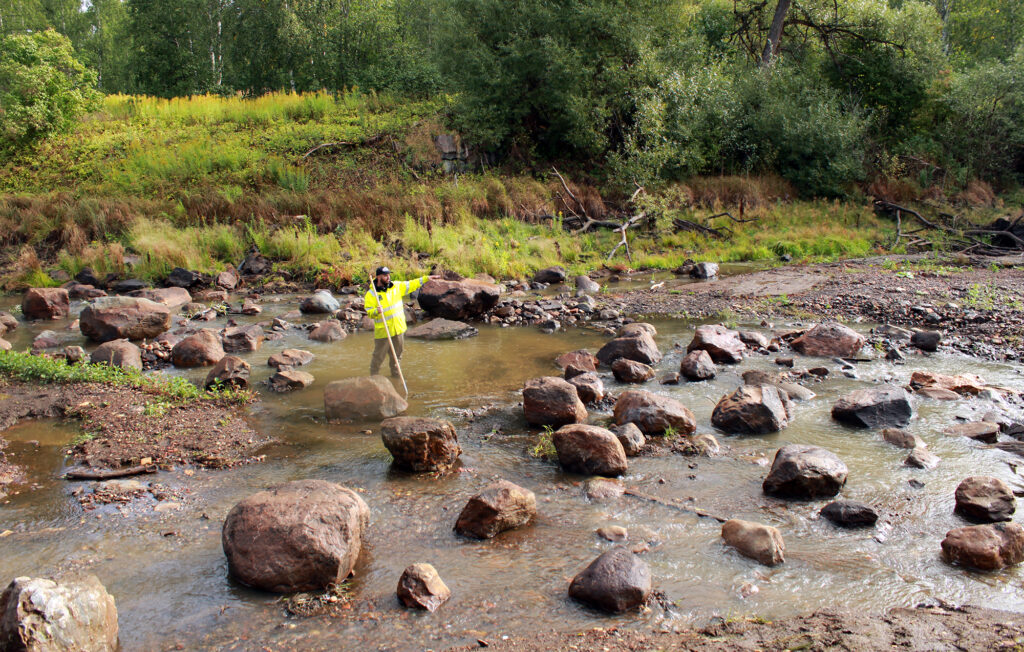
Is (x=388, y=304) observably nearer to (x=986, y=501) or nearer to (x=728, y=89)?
(x=986, y=501)

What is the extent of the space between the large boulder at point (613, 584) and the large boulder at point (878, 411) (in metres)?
4.19

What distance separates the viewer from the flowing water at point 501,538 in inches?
172

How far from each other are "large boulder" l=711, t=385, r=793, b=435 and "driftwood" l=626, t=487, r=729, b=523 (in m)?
1.88

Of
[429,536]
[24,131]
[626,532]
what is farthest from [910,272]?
[24,131]

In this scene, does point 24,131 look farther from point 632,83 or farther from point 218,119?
point 632,83

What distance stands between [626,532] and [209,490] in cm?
377

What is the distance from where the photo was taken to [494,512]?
539 centimetres

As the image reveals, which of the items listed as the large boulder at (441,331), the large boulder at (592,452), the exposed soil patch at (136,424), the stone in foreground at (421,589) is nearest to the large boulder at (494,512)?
the stone in foreground at (421,589)

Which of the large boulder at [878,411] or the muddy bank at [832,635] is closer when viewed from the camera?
the muddy bank at [832,635]

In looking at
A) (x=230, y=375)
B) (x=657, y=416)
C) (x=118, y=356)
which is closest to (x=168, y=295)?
(x=118, y=356)

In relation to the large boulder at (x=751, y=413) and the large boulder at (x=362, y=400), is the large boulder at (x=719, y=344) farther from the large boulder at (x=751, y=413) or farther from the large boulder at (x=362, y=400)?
the large boulder at (x=362, y=400)

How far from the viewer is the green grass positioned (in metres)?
8.53

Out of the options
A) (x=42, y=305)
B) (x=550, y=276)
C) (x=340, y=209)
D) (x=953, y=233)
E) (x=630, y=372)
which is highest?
(x=340, y=209)

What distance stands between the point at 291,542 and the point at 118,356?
21.7 ft
